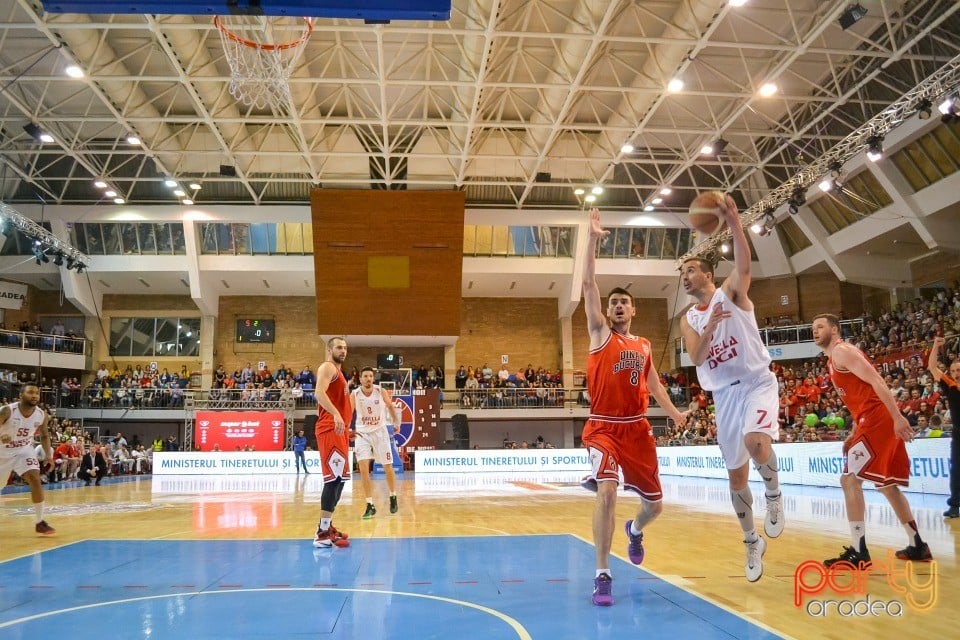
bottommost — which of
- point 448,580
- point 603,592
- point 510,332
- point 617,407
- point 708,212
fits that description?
point 448,580

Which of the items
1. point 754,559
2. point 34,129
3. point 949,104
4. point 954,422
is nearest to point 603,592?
point 754,559

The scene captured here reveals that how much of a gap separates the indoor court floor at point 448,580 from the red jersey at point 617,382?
4.13 feet

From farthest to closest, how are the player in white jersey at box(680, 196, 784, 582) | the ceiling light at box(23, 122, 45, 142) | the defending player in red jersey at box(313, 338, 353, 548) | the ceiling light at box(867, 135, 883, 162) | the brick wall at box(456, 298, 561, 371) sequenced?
the brick wall at box(456, 298, 561, 371) → the ceiling light at box(23, 122, 45, 142) → the ceiling light at box(867, 135, 883, 162) → the defending player in red jersey at box(313, 338, 353, 548) → the player in white jersey at box(680, 196, 784, 582)

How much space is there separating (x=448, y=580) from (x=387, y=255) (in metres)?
26.7

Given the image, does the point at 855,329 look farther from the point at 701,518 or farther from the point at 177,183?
the point at 177,183

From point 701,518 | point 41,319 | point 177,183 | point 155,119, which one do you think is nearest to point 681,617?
point 701,518

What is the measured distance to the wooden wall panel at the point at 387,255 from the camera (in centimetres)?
3025

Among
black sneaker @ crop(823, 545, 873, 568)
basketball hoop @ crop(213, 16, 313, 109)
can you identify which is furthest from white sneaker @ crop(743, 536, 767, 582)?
basketball hoop @ crop(213, 16, 313, 109)

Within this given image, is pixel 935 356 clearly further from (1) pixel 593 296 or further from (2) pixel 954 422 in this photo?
A: (1) pixel 593 296

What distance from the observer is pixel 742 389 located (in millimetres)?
5133

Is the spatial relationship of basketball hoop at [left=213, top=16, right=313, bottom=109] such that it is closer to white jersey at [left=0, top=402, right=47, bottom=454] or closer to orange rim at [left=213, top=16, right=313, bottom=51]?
orange rim at [left=213, top=16, right=313, bottom=51]

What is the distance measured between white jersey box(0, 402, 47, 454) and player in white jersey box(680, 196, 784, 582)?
8.56 m

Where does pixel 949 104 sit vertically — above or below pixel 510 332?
above

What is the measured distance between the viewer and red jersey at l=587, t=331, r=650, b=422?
5207 millimetres
